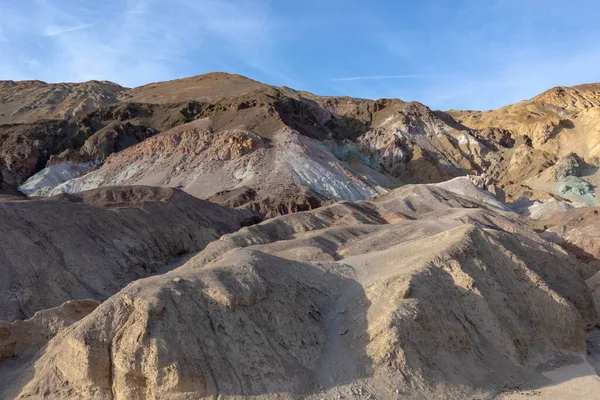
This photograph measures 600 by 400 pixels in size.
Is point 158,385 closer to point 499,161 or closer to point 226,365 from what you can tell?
point 226,365

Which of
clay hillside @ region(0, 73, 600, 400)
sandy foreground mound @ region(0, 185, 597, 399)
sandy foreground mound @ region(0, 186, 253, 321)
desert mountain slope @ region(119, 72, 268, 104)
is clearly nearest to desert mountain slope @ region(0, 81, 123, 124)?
desert mountain slope @ region(119, 72, 268, 104)

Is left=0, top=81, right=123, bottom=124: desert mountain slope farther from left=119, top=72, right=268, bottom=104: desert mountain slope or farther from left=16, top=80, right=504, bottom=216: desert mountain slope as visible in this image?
left=16, top=80, right=504, bottom=216: desert mountain slope

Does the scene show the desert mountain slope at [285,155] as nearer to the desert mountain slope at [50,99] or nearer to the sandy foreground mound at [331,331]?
the desert mountain slope at [50,99]

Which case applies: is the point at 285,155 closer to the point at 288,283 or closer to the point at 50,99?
the point at 288,283

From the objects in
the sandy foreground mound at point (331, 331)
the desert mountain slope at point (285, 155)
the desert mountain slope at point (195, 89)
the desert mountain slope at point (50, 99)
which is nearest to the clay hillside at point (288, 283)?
the sandy foreground mound at point (331, 331)

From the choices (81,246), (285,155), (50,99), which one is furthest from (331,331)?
(50,99)

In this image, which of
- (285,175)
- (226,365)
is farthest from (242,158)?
(226,365)
